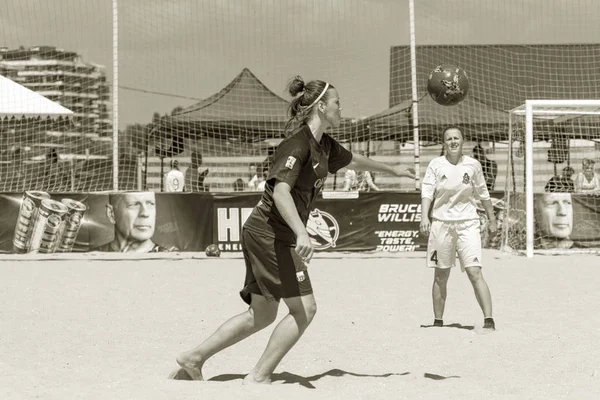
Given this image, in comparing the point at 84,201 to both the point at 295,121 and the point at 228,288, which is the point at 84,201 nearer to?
the point at 228,288

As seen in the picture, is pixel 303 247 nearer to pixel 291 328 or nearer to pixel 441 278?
pixel 291 328

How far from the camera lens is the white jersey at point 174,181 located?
53.2 feet

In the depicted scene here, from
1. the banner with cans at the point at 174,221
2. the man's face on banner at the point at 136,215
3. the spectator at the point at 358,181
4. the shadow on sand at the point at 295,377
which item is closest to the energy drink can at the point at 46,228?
the banner with cans at the point at 174,221

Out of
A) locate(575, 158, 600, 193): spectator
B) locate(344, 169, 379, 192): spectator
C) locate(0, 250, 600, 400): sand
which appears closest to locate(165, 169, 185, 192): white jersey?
locate(344, 169, 379, 192): spectator

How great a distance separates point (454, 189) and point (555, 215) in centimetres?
838

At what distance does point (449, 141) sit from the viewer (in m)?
7.19

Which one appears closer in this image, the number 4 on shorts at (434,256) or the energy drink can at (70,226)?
the number 4 on shorts at (434,256)

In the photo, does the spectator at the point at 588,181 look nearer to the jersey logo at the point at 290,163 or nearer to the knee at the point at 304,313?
the knee at the point at 304,313

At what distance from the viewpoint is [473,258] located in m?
7.12

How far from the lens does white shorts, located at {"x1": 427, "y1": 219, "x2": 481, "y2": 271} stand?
7156mm

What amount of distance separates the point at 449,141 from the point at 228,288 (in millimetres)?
3567

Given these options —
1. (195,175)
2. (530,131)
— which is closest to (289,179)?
(530,131)

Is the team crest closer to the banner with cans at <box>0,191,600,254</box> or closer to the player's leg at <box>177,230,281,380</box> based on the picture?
the banner with cans at <box>0,191,600,254</box>

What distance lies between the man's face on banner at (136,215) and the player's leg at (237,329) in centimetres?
972
